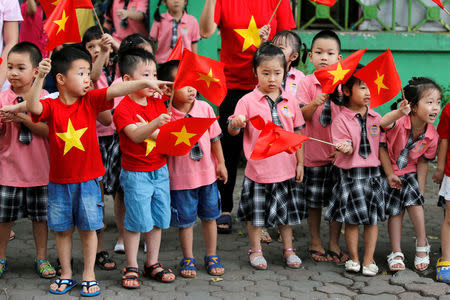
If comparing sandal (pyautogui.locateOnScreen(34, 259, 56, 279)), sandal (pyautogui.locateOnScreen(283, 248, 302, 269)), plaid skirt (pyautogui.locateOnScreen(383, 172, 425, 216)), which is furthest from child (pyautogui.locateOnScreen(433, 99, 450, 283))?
sandal (pyautogui.locateOnScreen(34, 259, 56, 279))

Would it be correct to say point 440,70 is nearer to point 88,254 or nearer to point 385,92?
point 385,92

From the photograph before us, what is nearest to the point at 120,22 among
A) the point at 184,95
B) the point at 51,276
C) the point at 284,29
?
the point at 284,29

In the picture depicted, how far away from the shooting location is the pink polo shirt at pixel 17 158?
4.20 metres

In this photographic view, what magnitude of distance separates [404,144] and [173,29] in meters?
3.21

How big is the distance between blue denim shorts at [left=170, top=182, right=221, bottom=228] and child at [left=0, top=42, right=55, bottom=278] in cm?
88

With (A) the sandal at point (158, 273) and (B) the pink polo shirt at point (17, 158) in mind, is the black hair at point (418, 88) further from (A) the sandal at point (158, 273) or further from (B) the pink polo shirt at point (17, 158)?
(B) the pink polo shirt at point (17, 158)

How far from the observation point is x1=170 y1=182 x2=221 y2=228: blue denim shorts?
432 cm

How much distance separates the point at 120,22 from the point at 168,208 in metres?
3.47

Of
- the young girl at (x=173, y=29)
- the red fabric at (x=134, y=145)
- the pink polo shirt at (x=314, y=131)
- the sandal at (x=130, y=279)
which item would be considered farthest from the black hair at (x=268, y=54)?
the young girl at (x=173, y=29)

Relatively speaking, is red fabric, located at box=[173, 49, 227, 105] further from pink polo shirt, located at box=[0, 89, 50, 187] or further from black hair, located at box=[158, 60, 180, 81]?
pink polo shirt, located at box=[0, 89, 50, 187]

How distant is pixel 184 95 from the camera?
423 centimetres

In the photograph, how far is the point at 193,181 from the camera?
169 inches

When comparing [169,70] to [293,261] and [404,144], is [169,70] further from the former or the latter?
[404,144]

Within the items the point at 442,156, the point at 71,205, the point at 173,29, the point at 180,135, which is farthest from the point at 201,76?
the point at 173,29
